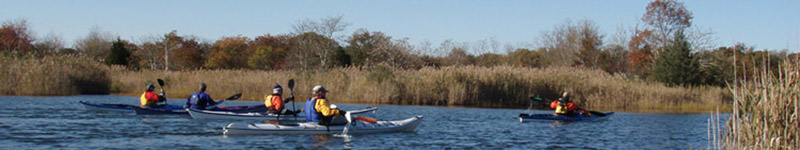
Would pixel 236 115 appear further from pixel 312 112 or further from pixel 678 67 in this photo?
pixel 678 67

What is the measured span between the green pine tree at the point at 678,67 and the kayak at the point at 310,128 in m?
21.0

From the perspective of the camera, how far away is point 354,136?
16031mm

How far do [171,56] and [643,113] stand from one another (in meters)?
41.3

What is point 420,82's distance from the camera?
28812mm

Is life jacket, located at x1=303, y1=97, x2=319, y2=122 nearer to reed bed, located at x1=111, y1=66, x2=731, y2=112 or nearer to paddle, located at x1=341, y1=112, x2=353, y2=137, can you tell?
paddle, located at x1=341, y1=112, x2=353, y2=137

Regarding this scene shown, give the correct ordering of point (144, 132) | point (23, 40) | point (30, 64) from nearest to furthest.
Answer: point (144, 132) < point (30, 64) < point (23, 40)

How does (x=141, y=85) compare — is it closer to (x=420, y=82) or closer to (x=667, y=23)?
(x=420, y=82)

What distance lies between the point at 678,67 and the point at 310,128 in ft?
80.1

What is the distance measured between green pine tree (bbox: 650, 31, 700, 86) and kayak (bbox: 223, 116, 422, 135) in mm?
20992

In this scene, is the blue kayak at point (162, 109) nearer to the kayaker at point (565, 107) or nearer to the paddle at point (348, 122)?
the paddle at point (348, 122)

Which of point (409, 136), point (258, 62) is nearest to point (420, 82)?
point (409, 136)

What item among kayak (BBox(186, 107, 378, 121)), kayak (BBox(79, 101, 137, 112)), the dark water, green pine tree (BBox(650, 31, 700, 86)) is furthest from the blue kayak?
green pine tree (BBox(650, 31, 700, 86))

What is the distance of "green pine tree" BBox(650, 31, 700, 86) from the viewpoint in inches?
1399

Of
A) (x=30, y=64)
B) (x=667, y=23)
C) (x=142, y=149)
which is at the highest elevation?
(x=667, y=23)
